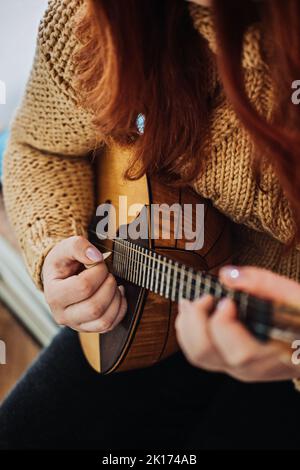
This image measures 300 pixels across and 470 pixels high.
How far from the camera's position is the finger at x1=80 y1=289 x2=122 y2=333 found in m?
0.64

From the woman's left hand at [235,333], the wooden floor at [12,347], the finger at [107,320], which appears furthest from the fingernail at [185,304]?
the wooden floor at [12,347]

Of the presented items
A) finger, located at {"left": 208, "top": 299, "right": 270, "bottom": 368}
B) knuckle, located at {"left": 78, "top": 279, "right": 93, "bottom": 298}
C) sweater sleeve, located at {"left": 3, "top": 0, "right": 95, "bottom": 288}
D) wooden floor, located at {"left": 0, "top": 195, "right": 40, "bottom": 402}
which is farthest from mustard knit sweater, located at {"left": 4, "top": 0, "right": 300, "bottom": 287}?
wooden floor, located at {"left": 0, "top": 195, "right": 40, "bottom": 402}

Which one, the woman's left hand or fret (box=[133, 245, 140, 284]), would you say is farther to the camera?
fret (box=[133, 245, 140, 284])

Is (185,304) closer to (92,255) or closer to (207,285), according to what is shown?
(207,285)

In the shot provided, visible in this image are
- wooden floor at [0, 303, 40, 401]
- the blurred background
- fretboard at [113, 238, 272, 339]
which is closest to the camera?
fretboard at [113, 238, 272, 339]

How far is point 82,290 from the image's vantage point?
24.5 inches

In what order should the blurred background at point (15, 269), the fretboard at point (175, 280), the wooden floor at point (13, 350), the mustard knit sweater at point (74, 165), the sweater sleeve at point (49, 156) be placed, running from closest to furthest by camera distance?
1. the fretboard at point (175, 280)
2. the mustard knit sweater at point (74, 165)
3. the sweater sleeve at point (49, 156)
4. the blurred background at point (15, 269)
5. the wooden floor at point (13, 350)

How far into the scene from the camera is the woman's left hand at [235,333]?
390 millimetres

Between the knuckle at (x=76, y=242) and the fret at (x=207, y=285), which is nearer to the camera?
the fret at (x=207, y=285)

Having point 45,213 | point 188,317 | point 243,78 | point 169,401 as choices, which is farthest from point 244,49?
point 169,401

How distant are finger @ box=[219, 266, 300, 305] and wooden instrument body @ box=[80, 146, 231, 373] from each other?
0.23 metres

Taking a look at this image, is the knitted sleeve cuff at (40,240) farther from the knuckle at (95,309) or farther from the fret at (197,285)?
the fret at (197,285)

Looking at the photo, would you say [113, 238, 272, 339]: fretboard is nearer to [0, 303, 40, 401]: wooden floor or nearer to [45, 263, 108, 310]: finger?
[45, 263, 108, 310]: finger

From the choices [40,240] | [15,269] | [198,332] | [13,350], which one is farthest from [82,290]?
[13,350]
